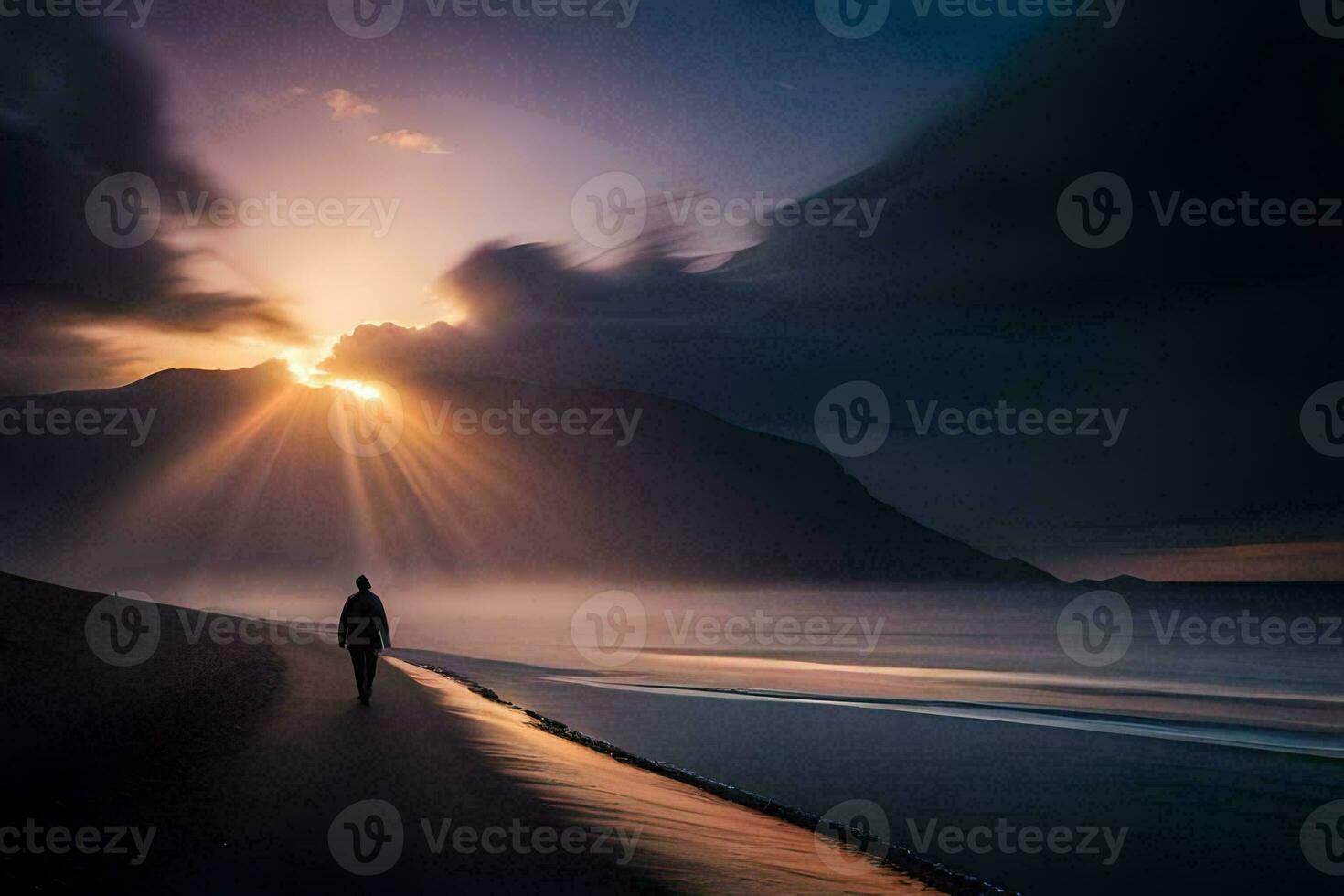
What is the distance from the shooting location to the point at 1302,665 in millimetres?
54062

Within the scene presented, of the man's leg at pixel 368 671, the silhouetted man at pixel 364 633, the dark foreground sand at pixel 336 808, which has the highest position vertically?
the silhouetted man at pixel 364 633

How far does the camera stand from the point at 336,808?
11.8 metres

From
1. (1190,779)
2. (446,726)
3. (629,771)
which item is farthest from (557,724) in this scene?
(1190,779)

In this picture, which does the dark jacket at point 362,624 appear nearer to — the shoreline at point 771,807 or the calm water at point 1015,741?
the shoreline at point 771,807

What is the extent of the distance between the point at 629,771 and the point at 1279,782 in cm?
1237

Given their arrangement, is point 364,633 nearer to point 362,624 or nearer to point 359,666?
point 362,624

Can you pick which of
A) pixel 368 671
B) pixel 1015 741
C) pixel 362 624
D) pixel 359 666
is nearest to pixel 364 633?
pixel 362 624

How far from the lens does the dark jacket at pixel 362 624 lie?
68.9 feet

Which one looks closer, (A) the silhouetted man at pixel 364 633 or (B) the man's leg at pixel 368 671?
(A) the silhouetted man at pixel 364 633

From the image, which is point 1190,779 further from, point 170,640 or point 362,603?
point 170,640

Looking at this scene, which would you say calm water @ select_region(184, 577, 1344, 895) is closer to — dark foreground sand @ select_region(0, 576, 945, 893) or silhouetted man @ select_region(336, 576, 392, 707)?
dark foreground sand @ select_region(0, 576, 945, 893)

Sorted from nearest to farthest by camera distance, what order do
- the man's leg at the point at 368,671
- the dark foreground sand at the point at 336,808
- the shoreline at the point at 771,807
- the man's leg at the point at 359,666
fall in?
1. the dark foreground sand at the point at 336,808
2. the shoreline at the point at 771,807
3. the man's leg at the point at 359,666
4. the man's leg at the point at 368,671

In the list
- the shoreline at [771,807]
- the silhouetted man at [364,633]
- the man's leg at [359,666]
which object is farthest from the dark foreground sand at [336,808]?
the silhouetted man at [364,633]

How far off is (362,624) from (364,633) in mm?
208
